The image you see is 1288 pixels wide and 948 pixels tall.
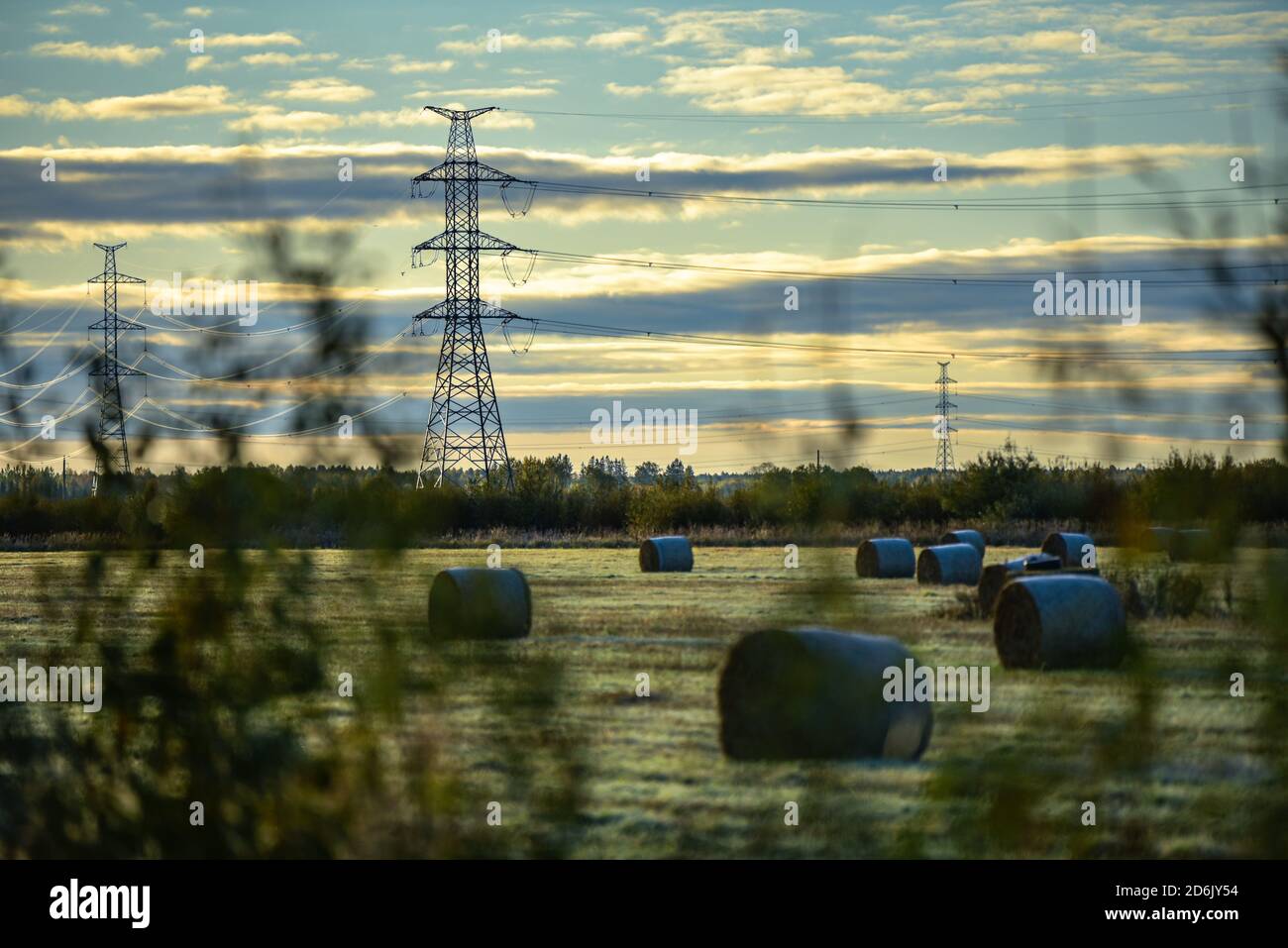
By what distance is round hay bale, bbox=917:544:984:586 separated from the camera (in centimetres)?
3030

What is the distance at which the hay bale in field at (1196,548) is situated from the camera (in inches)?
141

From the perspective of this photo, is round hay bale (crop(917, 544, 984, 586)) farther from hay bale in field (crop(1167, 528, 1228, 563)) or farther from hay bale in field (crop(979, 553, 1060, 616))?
hay bale in field (crop(1167, 528, 1228, 563))

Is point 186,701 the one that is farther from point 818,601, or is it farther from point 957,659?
point 957,659

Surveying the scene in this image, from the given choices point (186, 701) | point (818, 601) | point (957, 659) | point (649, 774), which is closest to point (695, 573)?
point (957, 659)

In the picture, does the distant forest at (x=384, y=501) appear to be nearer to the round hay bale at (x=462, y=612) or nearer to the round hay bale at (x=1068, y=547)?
the round hay bale at (x=462, y=612)

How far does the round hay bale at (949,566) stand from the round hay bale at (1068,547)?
13.4 ft

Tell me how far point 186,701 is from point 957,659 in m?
12.7

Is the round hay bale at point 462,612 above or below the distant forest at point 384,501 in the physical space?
below

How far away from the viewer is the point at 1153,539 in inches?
142

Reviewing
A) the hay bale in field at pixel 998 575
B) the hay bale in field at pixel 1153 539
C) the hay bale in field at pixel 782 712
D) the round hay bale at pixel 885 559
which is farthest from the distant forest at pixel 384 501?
the round hay bale at pixel 885 559

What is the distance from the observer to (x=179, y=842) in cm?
538

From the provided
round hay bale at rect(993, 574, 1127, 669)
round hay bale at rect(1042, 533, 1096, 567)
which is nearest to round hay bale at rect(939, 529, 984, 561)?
round hay bale at rect(1042, 533, 1096, 567)

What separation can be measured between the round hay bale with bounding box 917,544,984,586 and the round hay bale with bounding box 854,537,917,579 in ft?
5.49

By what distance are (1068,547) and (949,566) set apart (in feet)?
18.2
